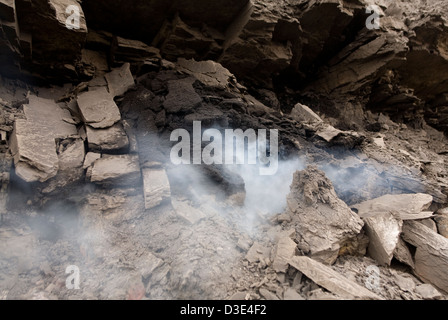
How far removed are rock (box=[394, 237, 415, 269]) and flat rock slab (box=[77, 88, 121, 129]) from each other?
165 inches

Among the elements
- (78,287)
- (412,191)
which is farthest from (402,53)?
(78,287)

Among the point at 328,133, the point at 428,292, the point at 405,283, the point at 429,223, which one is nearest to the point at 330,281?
the point at 405,283

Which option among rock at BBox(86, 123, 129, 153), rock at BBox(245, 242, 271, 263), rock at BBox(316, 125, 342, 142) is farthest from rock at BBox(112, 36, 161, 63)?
rock at BBox(245, 242, 271, 263)

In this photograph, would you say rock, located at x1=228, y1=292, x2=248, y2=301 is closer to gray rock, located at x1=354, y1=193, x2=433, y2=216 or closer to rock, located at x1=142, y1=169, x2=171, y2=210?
rock, located at x1=142, y1=169, x2=171, y2=210

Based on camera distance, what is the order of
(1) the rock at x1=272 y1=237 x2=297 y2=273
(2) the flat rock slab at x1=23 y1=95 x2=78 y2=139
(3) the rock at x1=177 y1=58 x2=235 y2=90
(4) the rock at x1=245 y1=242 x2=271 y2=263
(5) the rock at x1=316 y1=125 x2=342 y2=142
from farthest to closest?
(3) the rock at x1=177 y1=58 x2=235 y2=90
(5) the rock at x1=316 y1=125 x2=342 y2=142
(2) the flat rock slab at x1=23 y1=95 x2=78 y2=139
(4) the rock at x1=245 y1=242 x2=271 y2=263
(1) the rock at x1=272 y1=237 x2=297 y2=273

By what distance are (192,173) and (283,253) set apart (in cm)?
165

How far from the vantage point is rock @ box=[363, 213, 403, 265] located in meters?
2.62

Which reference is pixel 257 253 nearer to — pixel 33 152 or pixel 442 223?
pixel 33 152

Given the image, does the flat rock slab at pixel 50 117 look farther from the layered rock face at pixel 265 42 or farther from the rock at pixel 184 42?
the rock at pixel 184 42

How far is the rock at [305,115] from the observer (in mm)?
5141

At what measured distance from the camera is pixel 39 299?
1.81m

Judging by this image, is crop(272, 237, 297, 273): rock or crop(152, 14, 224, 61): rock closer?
crop(272, 237, 297, 273): rock

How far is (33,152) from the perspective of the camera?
2631 mm

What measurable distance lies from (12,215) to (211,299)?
2.25 meters
